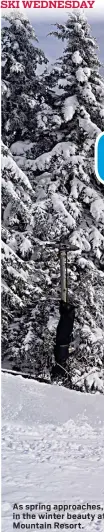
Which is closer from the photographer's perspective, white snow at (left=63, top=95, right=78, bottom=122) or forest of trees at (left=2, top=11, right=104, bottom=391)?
forest of trees at (left=2, top=11, right=104, bottom=391)

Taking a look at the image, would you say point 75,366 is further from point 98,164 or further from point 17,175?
point 98,164

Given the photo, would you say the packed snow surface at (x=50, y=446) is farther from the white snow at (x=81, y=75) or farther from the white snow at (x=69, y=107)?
the white snow at (x=81, y=75)

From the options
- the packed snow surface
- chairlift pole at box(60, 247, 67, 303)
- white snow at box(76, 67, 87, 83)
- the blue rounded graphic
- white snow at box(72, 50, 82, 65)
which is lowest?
the packed snow surface

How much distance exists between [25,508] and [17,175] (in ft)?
23.2

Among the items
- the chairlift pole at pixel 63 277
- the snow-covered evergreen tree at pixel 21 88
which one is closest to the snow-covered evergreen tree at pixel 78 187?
the snow-covered evergreen tree at pixel 21 88

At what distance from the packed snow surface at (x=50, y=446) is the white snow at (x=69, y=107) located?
512 centimetres

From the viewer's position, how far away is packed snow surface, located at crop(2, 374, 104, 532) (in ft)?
A: 12.8

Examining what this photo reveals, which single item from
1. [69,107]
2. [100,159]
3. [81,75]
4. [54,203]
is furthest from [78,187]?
[100,159]

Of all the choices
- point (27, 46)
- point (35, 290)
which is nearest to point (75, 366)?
point (35, 290)

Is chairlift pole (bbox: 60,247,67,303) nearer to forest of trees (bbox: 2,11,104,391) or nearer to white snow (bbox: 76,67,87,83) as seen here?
forest of trees (bbox: 2,11,104,391)

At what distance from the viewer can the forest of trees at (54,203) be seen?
11.2m

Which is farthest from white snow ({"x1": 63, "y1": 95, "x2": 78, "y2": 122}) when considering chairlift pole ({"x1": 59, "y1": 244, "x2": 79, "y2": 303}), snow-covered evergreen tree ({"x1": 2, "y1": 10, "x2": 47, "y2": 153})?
Answer: chairlift pole ({"x1": 59, "y1": 244, "x2": 79, "y2": 303})

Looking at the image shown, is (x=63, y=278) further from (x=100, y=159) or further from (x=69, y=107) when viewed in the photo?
(x=69, y=107)

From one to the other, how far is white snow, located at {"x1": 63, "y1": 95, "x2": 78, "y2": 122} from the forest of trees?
17 millimetres
